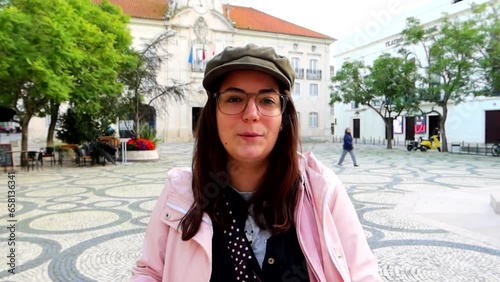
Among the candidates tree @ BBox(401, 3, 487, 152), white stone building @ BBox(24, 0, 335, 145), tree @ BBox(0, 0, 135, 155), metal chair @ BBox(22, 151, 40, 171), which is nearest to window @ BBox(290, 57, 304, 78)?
white stone building @ BBox(24, 0, 335, 145)

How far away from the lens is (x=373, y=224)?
216 inches

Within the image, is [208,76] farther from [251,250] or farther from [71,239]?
[71,239]

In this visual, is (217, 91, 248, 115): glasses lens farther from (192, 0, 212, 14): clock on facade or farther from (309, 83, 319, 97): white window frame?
(309, 83, 319, 97): white window frame

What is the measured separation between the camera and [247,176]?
1471 mm

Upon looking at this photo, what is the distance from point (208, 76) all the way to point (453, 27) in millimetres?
20937

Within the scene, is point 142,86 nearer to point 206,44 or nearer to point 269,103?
point 269,103

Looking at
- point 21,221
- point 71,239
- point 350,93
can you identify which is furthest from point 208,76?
point 350,93

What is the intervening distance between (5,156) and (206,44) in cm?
2558

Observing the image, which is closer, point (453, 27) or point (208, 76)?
point (208, 76)

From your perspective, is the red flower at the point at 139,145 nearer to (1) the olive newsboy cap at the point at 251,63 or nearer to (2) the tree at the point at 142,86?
(2) the tree at the point at 142,86

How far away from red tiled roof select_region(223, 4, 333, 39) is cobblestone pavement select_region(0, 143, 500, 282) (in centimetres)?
3045

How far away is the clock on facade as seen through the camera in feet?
112

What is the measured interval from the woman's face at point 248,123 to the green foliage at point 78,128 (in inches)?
711

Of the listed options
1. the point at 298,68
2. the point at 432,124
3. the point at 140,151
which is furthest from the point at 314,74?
the point at 140,151
